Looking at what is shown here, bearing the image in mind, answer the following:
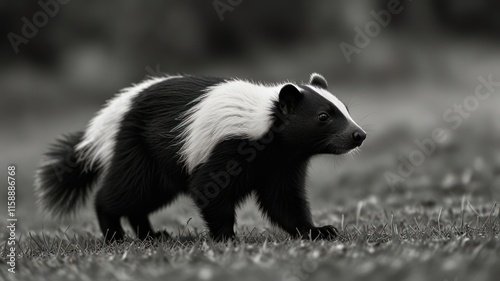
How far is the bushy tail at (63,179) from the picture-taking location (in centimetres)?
768

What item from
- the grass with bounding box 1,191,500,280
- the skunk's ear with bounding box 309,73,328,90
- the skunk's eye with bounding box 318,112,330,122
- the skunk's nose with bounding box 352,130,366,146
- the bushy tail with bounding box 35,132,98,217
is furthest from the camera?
the bushy tail with bounding box 35,132,98,217

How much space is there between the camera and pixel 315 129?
634 cm

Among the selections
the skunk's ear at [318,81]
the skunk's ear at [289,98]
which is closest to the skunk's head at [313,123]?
the skunk's ear at [289,98]

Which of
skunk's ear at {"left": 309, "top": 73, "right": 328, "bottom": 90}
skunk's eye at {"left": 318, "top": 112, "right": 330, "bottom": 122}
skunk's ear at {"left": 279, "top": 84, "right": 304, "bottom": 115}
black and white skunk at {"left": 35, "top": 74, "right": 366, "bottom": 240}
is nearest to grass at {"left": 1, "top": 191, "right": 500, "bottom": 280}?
black and white skunk at {"left": 35, "top": 74, "right": 366, "bottom": 240}

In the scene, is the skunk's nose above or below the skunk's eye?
below

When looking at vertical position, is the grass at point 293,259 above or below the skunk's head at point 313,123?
below

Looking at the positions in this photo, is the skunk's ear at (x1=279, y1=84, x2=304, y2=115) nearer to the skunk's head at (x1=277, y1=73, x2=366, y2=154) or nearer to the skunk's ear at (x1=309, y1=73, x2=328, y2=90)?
the skunk's head at (x1=277, y1=73, x2=366, y2=154)

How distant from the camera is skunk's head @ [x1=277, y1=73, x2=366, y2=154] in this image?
6293mm

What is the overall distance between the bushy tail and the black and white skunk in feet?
0.46

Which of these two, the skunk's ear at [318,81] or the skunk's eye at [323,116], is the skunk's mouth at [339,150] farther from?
the skunk's ear at [318,81]

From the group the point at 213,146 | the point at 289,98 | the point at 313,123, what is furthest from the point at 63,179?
the point at 313,123

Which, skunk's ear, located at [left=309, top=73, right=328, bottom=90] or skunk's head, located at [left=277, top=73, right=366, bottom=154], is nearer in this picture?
skunk's head, located at [left=277, top=73, right=366, bottom=154]

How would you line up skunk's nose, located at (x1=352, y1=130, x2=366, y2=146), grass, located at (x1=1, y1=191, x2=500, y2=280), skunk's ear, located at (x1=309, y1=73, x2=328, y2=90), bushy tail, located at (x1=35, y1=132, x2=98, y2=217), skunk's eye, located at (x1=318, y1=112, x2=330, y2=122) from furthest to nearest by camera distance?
bushy tail, located at (x1=35, y1=132, x2=98, y2=217)
skunk's ear, located at (x1=309, y1=73, x2=328, y2=90)
skunk's eye, located at (x1=318, y1=112, x2=330, y2=122)
skunk's nose, located at (x1=352, y1=130, x2=366, y2=146)
grass, located at (x1=1, y1=191, x2=500, y2=280)

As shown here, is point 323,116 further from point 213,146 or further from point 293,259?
point 293,259
